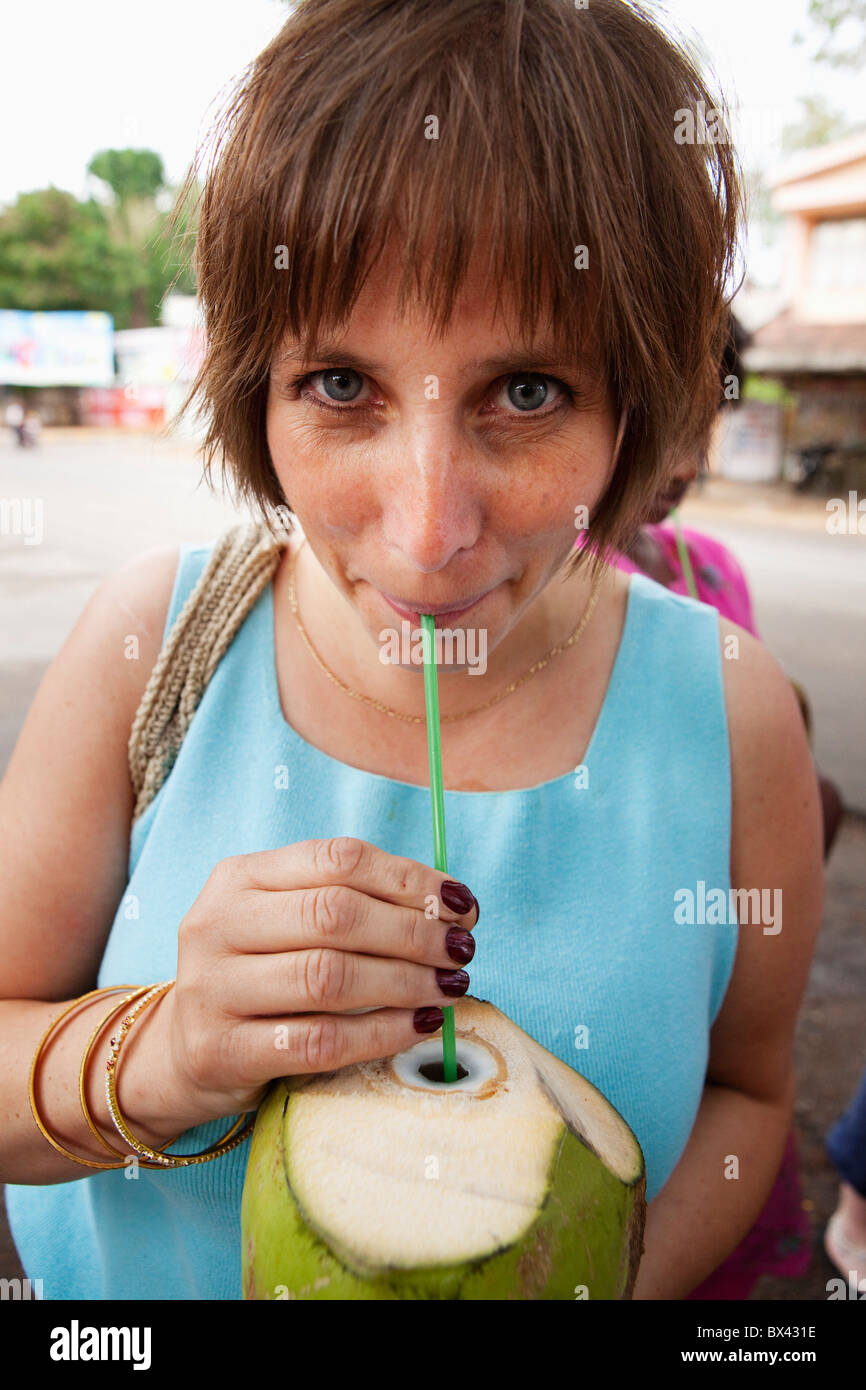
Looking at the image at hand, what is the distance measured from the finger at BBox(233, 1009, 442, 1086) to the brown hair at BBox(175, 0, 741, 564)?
0.49 metres

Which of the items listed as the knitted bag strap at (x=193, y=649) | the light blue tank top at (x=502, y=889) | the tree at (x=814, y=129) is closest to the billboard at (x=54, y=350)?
the tree at (x=814, y=129)

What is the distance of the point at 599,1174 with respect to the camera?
0.72 metres

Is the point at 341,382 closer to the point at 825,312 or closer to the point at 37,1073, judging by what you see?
the point at 37,1073

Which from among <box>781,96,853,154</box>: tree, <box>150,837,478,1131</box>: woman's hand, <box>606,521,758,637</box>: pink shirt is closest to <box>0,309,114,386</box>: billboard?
<box>781,96,853,154</box>: tree

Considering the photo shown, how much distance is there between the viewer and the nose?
0.76 metres

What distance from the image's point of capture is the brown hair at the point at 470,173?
73 centimetres

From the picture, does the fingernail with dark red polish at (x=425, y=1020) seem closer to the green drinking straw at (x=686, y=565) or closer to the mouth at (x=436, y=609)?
the mouth at (x=436, y=609)

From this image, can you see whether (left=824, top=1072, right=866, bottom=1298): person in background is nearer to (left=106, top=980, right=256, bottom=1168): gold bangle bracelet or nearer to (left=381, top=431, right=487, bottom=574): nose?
(left=106, top=980, right=256, bottom=1168): gold bangle bracelet

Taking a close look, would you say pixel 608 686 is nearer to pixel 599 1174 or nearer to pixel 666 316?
pixel 666 316

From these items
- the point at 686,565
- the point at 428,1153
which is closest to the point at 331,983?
the point at 428,1153

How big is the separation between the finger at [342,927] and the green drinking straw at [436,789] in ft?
0.20

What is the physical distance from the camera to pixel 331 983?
26.7 inches

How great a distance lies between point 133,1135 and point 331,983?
29cm
